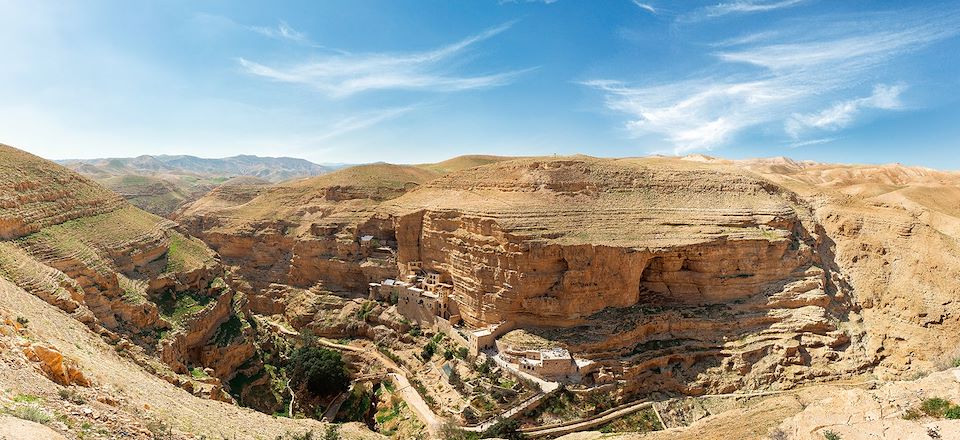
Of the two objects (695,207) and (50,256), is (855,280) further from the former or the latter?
(50,256)

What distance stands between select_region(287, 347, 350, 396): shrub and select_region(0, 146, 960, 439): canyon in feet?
3.60

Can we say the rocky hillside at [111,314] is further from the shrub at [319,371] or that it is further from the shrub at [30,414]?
the shrub at [319,371]

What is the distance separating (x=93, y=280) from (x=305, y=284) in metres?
20.9

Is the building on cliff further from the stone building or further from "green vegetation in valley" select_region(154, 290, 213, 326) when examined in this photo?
"green vegetation in valley" select_region(154, 290, 213, 326)

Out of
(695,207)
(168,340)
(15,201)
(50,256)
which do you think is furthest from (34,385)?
(695,207)

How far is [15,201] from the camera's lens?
23688 millimetres

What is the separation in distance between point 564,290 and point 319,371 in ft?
51.0

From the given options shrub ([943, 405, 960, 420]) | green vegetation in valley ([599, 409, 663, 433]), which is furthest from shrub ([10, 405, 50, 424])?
green vegetation in valley ([599, 409, 663, 433])

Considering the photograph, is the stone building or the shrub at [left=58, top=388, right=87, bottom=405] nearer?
the shrub at [left=58, top=388, right=87, bottom=405]

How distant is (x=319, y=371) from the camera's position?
93.7 feet

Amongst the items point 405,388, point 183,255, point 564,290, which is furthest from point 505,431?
point 183,255

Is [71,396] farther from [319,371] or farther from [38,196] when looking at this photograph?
[38,196]

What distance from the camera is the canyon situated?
23.4 metres

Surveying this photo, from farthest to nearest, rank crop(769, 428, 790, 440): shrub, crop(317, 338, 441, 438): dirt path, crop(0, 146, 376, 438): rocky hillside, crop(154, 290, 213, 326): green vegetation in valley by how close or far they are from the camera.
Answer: crop(154, 290, 213, 326): green vegetation in valley, crop(317, 338, 441, 438): dirt path, crop(769, 428, 790, 440): shrub, crop(0, 146, 376, 438): rocky hillside
